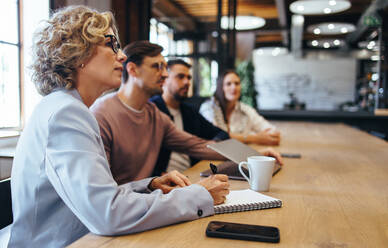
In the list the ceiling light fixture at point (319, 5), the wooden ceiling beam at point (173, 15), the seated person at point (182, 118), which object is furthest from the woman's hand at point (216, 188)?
the wooden ceiling beam at point (173, 15)

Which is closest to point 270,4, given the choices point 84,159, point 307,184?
point 307,184

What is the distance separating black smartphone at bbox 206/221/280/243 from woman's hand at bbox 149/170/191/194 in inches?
12.0

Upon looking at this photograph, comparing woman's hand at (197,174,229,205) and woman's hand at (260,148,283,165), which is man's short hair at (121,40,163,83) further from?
woman's hand at (197,174,229,205)

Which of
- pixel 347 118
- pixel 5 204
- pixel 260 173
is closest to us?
pixel 5 204

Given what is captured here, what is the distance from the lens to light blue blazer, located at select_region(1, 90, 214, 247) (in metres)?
0.77

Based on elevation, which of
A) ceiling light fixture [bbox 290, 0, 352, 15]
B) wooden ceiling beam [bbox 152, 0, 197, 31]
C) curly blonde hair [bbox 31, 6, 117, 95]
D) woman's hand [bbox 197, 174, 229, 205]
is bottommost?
woman's hand [bbox 197, 174, 229, 205]

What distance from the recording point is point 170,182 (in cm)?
112

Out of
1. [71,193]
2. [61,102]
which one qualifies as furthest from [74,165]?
[61,102]

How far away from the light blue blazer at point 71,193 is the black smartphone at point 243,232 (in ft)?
0.33

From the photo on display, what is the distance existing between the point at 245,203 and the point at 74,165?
1.56 feet

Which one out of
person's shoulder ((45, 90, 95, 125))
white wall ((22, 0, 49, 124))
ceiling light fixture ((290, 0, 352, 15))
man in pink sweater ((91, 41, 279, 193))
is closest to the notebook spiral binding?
person's shoulder ((45, 90, 95, 125))

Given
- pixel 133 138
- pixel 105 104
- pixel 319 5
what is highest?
pixel 319 5

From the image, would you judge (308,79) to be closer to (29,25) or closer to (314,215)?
(29,25)

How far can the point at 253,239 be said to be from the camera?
2.38 ft
